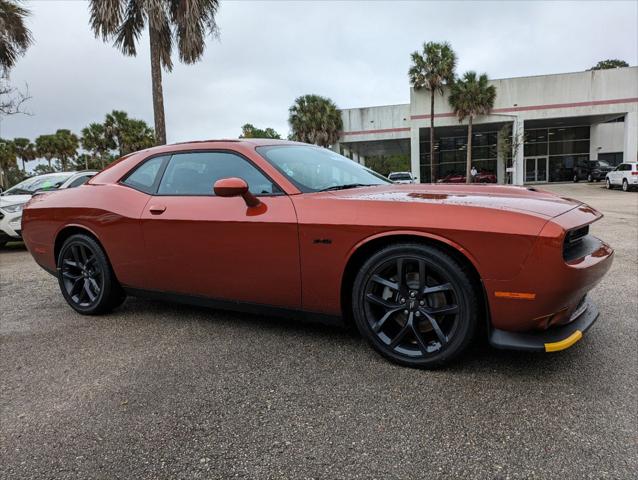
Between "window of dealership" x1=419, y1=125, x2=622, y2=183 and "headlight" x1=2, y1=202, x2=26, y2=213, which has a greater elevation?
"window of dealership" x1=419, y1=125, x2=622, y2=183

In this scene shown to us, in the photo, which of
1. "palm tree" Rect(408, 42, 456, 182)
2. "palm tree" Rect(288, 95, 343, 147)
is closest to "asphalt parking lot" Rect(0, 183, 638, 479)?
"palm tree" Rect(408, 42, 456, 182)

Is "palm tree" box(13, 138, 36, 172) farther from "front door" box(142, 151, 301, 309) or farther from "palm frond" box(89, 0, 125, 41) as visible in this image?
"front door" box(142, 151, 301, 309)

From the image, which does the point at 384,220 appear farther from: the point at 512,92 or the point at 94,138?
the point at 94,138

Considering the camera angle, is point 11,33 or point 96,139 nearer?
point 11,33

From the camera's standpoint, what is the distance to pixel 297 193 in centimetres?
276

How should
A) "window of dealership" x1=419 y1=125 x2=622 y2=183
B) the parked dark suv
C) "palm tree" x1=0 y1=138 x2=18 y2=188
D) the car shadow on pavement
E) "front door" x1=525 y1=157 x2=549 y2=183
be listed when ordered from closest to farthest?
the car shadow on pavement, the parked dark suv, "window of dealership" x1=419 y1=125 x2=622 y2=183, "front door" x1=525 y1=157 x2=549 y2=183, "palm tree" x1=0 y1=138 x2=18 y2=188

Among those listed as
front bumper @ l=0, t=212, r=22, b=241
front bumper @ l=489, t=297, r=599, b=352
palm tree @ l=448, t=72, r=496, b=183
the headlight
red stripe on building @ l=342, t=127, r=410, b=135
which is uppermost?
palm tree @ l=448, t=72, r=496, b=183

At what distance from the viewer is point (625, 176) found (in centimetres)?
2253

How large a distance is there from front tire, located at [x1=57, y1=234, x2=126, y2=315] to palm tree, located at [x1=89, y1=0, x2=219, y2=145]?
9271 millimetres

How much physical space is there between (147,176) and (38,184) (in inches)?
289

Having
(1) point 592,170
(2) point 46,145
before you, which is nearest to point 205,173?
(1) point 592,170

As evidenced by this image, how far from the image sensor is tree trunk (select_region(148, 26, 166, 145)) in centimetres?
1230

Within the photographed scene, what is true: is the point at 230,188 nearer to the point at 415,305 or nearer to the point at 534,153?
the point at 415,305

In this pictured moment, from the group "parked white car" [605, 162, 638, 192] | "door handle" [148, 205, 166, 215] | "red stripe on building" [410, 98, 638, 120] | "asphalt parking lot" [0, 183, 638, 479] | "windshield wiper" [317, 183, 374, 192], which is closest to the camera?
"asphalt parking lot" [0, 183, 638, 479]
